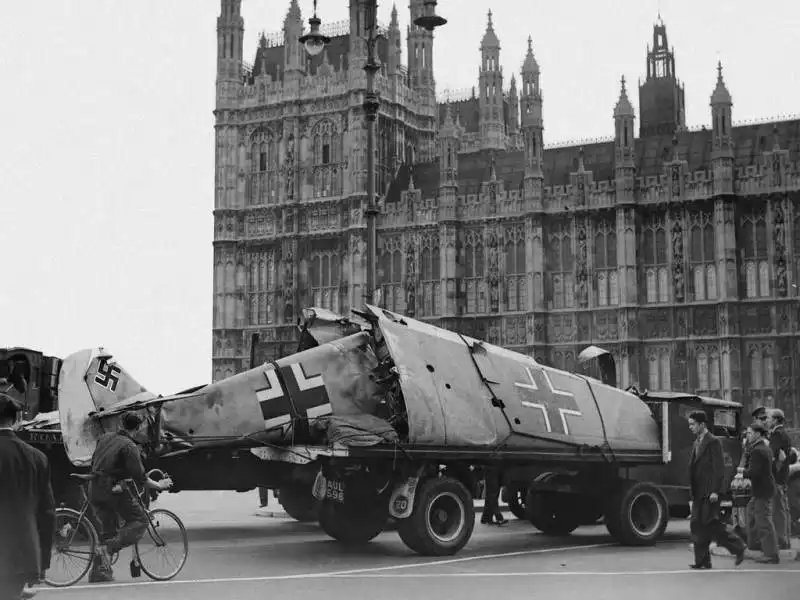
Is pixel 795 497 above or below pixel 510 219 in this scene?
below

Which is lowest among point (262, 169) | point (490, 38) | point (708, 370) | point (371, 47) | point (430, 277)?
point (708, 370)

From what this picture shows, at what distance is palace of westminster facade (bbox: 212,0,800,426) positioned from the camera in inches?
1832

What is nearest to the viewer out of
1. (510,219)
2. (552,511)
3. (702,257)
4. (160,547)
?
(160,547)

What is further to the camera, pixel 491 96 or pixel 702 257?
pixel 491 96

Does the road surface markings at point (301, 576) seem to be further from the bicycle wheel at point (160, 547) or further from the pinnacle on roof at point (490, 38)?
the pinnacle on roof at point (490, 38)

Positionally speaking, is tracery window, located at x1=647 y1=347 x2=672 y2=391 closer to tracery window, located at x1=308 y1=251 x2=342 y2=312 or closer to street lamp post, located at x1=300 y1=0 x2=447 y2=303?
tracery window, located at x1=308 y1=251 x2=342 y2=312

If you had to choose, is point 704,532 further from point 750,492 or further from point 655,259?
point 655,259

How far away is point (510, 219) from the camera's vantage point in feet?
167

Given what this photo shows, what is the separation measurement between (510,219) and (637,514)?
34158mm

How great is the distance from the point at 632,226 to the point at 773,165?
5.96m

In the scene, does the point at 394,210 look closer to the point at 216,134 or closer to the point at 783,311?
the point at 216,134

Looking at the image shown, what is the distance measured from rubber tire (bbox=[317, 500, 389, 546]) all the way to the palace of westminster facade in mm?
31320

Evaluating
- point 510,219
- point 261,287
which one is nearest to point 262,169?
point 261,287

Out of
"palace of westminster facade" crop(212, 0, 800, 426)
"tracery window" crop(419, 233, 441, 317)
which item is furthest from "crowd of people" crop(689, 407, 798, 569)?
"tracery window" crop(419, 233, 441, 317)
